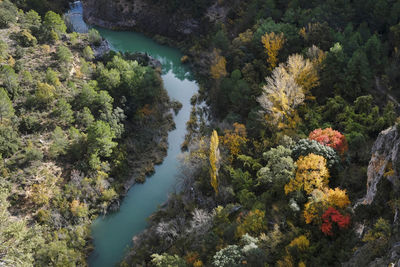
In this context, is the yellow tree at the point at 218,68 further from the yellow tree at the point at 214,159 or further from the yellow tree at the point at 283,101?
the yellow tree at the point at 214,159

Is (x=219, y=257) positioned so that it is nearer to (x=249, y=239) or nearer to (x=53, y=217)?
(x=249, y=239)

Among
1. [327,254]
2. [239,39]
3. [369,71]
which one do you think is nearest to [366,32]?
[369,71]

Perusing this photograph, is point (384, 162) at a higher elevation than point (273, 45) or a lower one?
lower

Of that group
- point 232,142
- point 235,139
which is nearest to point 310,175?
point 235,139

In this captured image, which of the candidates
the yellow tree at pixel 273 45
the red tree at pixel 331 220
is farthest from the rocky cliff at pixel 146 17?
the red tree at pixel 331 220

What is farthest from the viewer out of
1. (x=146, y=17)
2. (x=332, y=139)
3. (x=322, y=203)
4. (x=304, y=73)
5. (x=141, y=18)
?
(x=141, y=18)

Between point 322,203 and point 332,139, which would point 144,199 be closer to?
point 332,139
